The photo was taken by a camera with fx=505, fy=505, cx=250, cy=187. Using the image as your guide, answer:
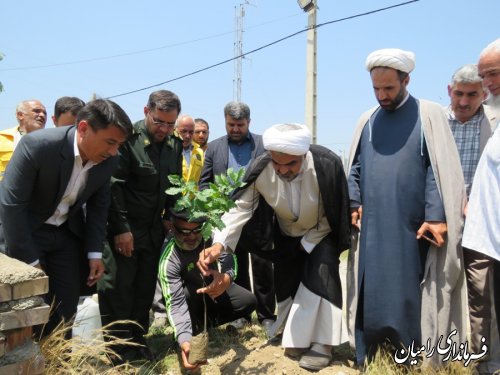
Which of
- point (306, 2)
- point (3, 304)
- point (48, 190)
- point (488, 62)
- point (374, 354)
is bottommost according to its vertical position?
point (374, 354)

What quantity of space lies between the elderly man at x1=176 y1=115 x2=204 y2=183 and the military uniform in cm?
147

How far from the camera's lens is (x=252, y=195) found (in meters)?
3.65

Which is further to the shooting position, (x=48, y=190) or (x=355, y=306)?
(x=355, y=306)

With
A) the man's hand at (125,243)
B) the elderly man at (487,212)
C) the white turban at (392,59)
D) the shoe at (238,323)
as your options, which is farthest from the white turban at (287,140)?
the shoe at (238,323)

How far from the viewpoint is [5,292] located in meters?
2.48

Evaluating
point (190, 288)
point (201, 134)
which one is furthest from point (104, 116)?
point (201, 134)

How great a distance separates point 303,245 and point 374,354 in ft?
2.85

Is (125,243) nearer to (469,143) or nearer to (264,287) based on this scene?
(264,287)

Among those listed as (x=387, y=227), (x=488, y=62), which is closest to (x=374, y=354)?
(x=387, y=227)

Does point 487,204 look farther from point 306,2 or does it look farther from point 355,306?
point 306,2

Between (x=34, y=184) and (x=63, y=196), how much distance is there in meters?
0.22

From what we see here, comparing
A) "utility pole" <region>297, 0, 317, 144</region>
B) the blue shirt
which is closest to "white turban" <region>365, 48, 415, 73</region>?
the blue shirt

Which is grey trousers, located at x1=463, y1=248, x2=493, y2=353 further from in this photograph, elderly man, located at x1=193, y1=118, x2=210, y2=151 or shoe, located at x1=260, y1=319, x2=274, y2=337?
elderly man, located at x1=193, y1=118, x2=210, y2=151

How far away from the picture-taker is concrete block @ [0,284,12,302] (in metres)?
2.47
